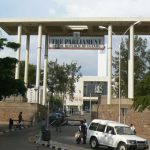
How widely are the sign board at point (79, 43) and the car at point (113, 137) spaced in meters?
36.0

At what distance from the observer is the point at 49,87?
257 ft

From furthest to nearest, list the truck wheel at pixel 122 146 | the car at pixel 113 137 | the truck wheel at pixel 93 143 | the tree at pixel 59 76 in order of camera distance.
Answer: the tree at pixel 59 76
the truck wheel at pixel 93 143
the car at pixel 113 137
the truck wheel at pixel 122 146

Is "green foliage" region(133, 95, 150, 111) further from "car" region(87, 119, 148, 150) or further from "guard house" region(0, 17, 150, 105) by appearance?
"guard house" region(0, 17, 150, 105)

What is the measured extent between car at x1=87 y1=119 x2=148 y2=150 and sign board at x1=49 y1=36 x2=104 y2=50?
3601 cm

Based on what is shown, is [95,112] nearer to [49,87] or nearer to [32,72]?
[49,87]

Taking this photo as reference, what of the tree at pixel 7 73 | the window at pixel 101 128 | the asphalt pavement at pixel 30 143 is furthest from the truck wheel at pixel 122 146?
the tree at pixel 7 73

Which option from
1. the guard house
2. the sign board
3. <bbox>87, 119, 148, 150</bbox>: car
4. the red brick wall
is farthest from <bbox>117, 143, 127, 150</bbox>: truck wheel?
the sign board

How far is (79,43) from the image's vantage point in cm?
6700

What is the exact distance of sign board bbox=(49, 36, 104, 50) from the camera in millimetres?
66750

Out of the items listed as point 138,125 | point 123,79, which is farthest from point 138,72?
point 138,125

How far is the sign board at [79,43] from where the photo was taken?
219 feet

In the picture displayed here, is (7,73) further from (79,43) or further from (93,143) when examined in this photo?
(79,43)

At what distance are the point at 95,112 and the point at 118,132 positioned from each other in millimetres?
30006

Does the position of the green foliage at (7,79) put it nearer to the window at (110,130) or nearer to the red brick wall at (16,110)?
the window at (110,130)
